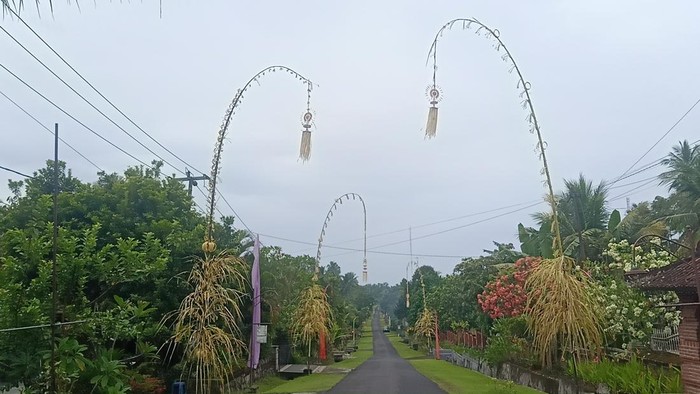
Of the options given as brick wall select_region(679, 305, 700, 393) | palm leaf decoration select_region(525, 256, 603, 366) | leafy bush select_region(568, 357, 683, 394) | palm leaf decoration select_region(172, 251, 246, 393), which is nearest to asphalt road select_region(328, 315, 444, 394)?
leafy bush select_region(568, 357, 683, 394)

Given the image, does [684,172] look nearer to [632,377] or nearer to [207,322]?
[632,377]

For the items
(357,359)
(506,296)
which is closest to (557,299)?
(506,296)

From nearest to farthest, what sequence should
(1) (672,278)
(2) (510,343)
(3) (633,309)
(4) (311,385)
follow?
1. (1) (672,278)
2. (3) (633,309)
3. (4) (311,385)
4. (2) (510,343)

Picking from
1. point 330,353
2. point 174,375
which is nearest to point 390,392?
point 174,375

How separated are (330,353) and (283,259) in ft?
43.9

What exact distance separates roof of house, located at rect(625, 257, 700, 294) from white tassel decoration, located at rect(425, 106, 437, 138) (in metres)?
5.04

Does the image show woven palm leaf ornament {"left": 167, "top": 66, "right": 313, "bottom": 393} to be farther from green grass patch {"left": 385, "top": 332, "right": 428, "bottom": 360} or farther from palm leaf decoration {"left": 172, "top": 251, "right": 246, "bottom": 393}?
green grass patch {"left": 385, "top": 332, "right": 428, "bottom": 360}

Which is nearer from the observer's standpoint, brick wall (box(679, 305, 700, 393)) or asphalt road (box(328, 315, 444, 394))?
brick wall (box(679, 305, 700, 393))

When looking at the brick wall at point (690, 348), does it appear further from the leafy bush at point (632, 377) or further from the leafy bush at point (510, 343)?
the leafy bush at point (510, 343)

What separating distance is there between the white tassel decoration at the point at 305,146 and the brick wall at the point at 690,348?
22.5 ft

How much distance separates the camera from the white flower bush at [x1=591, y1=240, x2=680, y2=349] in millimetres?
15065

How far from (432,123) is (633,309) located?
9.97 meters

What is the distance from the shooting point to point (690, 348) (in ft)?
37.2

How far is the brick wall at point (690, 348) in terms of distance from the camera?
438 inches
